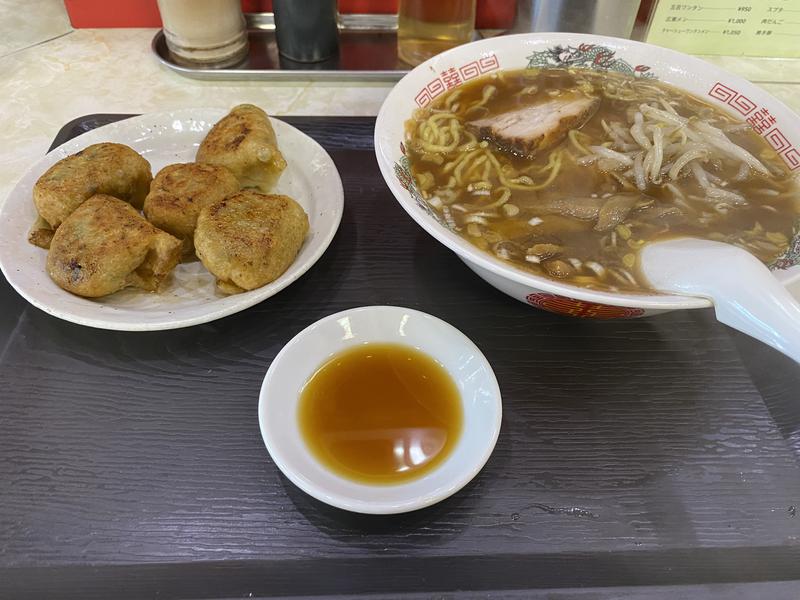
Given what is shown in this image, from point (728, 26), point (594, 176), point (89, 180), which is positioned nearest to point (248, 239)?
point (89, 180)

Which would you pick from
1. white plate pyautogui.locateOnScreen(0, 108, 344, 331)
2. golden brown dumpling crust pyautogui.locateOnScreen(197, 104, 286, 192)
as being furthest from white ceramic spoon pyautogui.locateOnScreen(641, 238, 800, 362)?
golden brown dumpling crust pyautogui.locateOnScreen(197, 104, 286, 192)

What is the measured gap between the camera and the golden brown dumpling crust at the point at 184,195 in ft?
5.09

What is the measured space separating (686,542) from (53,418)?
4.41 ft

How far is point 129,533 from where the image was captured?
1101 mm

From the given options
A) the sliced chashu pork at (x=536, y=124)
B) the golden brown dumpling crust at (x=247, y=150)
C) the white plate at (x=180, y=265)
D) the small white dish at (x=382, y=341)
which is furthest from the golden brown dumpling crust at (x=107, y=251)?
the sliced chashu pork at (x=536, y=124)

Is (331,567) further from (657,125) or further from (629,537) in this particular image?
(657,125)

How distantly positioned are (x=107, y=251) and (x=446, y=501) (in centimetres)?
101

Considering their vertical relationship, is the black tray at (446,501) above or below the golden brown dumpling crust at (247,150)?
below

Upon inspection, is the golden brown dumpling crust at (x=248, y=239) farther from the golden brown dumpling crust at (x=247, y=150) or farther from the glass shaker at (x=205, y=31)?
the glass shaker at (x=205, y=31)

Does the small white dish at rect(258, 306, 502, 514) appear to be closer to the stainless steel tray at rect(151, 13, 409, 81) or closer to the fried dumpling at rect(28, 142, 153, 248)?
the fried dumpling at rect(28, 142, 153, 248)

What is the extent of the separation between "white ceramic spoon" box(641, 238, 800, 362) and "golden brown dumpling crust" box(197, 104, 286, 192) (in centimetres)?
107

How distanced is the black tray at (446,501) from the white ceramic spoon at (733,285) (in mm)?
278

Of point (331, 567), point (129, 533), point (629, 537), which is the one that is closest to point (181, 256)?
point (129, 533)

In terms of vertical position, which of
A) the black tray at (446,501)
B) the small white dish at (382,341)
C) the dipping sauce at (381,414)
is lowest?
the black tray at (446,501)
